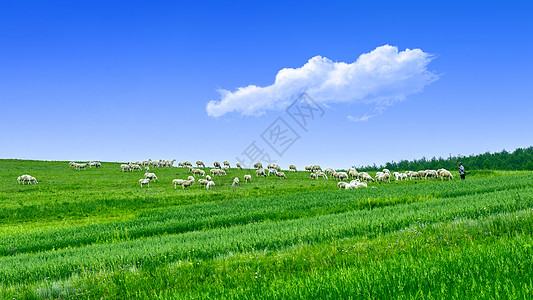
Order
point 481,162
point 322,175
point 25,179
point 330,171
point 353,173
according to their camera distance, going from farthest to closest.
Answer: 1. point 481,162
2. point 330,171
3. point 322,175
4. point 353,173
5. point 25,179

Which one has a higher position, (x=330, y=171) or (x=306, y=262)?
(x=330, y=171)

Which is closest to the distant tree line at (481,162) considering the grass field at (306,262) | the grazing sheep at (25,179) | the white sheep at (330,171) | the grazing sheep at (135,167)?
the white sheep at (330,171)

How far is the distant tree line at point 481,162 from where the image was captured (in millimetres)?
115125

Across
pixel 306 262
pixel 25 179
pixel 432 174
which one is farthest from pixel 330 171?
pixel 306 262

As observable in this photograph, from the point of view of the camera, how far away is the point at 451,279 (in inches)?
193

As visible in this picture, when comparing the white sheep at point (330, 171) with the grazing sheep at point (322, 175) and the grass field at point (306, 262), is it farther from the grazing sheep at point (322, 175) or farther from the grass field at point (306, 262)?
the grass field at point (306, 262)

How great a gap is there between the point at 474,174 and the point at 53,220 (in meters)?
60.9

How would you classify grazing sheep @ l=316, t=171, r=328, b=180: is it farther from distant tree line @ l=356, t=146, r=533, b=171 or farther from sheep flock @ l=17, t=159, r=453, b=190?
distant tree line @ l=356, t=146, r=533, b=171

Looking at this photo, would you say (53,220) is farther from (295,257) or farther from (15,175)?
(15,175)

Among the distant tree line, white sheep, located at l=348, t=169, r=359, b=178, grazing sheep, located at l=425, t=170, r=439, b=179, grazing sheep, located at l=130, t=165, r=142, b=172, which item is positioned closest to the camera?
grazing sheep, located at l=425, t=170, r=439, b=179

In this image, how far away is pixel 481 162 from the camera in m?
123

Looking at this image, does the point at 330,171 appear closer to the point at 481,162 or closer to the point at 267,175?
the point at 267,175

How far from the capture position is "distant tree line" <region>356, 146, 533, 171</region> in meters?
115

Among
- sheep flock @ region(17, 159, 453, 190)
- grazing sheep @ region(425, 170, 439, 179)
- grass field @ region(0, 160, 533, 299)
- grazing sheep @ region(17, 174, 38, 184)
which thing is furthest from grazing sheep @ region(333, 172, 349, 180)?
grazing sheep @ region(17, 174, 38, 184)
